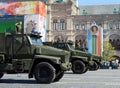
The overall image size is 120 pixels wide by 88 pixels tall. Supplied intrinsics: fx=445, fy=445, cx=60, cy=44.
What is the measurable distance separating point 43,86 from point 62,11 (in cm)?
8858

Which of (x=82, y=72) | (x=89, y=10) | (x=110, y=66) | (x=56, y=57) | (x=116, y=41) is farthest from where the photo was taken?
(x=89, y=10)

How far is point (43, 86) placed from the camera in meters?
16.1

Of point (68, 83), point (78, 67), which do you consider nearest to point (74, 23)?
point (78, 67)

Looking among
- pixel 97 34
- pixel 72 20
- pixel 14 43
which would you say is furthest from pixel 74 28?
pixel 14 43

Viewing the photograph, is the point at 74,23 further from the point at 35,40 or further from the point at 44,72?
the point at 44,72

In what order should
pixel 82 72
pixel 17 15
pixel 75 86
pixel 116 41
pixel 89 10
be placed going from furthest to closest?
pixel 89 10 → pixel 116 41 → pixel 17 15 → pixel 82 72 → pixel 75 86

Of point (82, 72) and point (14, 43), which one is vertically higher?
point (14, 43)

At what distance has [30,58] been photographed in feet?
58.9

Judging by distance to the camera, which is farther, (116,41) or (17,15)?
(116,41)

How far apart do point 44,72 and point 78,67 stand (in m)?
11.2

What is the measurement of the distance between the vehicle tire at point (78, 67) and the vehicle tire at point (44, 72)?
10970 mm

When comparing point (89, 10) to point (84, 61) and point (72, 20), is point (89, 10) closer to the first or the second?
point (72, 20)

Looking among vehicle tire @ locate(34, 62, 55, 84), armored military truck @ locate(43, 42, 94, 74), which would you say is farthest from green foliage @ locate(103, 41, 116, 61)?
vehicle tire @ locate(34, 62, 55, 84)

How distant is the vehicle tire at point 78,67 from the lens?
93.7 feet
